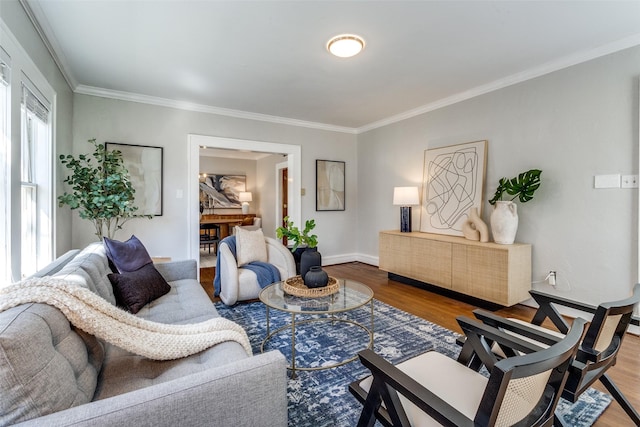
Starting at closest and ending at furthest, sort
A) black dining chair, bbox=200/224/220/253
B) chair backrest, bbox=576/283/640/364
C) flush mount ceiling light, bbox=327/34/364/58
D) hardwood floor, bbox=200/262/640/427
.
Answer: chair backrest, bbox=576/283/640/364 → hardwood floor, bbox=200/262/640/427 → flush mount ceiling light, bbox=327/34/364/58 → black dining chair, bbox=200/224/220/253

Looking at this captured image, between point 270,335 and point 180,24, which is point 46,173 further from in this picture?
point 270,335

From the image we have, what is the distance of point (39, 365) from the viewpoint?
32.8 inches

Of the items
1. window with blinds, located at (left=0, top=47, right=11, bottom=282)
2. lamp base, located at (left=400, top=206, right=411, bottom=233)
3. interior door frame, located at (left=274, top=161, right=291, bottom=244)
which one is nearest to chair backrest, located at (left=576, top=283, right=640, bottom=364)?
lamp base, located at (left=400, top=206, right=411, bottom=233)

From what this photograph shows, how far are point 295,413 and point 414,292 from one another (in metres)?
2.53

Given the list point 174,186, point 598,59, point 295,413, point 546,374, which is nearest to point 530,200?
point 598,59

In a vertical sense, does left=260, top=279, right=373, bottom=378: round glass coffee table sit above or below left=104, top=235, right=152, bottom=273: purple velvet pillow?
below

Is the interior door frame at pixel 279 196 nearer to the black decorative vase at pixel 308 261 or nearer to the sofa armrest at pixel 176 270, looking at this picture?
the sofa armrest at pixel 176 270

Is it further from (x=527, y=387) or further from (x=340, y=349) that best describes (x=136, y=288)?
(x=527, y=387)

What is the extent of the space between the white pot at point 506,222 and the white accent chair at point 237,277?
2282 millimetres

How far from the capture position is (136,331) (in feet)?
3.98

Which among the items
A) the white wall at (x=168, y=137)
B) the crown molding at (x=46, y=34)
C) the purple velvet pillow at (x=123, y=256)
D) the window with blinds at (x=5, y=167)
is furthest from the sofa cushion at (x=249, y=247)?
the crown molding at (x=46, y=34)

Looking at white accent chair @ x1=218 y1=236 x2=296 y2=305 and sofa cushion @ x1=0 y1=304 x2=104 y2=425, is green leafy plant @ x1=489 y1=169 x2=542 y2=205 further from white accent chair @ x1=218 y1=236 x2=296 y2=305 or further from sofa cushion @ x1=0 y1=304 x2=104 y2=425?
sofa cushion @ x1=0 y1=304 x2=104 y2=425

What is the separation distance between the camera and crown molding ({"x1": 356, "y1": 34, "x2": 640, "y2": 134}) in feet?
8.55

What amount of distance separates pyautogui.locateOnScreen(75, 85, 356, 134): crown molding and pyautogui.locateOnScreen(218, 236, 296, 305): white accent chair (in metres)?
2.06
